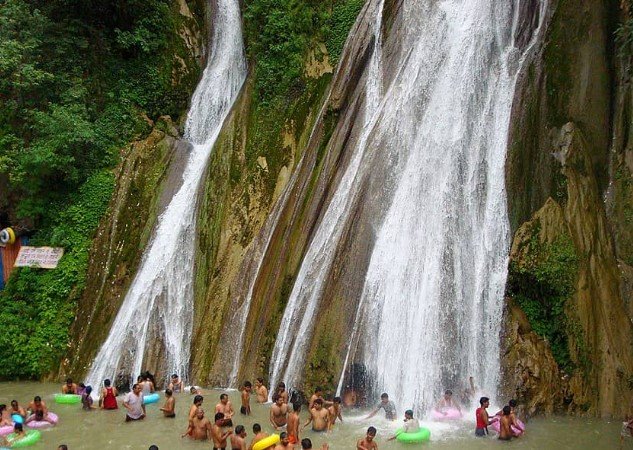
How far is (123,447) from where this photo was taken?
38.1 feet

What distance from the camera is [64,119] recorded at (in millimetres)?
19984

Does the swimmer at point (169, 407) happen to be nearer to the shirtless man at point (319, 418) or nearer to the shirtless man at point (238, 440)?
the shirtless man at point (319, 418)

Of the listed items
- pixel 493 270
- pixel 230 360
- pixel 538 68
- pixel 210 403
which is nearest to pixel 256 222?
pixel 230 360

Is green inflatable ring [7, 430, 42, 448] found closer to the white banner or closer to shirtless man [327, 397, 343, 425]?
shirtless man [327, 397, 343, 425]

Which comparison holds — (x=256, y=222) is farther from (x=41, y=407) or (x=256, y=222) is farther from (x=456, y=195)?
(x=41, y=407)

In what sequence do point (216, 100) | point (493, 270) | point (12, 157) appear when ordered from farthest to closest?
point (216, 100)
point (12, 157)
point (493, 270)

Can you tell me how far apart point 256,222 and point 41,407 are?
8.04 m

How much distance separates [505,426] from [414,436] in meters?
1.61

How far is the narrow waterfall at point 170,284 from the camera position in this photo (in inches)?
663

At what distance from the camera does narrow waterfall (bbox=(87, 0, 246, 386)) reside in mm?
16828

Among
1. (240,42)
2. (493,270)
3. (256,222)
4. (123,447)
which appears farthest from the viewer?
(240,42)

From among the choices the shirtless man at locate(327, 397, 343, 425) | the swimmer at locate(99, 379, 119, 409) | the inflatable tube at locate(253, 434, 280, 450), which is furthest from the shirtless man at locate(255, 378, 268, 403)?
the inflatable tube at locate(253, 434, 280, 450)

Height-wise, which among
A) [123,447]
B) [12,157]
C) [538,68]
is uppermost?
[538,68]

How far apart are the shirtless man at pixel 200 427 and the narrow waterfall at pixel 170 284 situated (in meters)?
4.87
